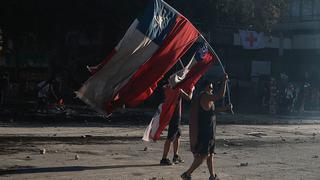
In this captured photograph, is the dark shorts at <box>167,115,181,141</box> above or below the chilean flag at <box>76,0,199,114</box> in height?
below

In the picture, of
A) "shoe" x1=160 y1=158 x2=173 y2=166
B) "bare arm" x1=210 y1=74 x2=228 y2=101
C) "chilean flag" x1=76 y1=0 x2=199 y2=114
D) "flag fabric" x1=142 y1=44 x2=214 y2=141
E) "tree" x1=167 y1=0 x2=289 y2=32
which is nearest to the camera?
"bare arm" x1=210 y1=74 x2=228 y2=101

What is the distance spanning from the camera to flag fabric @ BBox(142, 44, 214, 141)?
36.7 feet

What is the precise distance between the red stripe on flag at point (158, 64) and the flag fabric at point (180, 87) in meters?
0.44

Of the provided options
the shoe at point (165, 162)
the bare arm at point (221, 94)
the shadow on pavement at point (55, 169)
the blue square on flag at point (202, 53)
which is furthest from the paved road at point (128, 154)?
the blue square on flag at point (202, 53)

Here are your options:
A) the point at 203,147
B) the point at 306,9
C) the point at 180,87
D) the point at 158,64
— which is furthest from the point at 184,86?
the point at 306,9

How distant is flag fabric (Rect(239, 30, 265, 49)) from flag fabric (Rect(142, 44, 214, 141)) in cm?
2798

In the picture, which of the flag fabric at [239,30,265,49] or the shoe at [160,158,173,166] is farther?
the flag fabric at [239,30,265,49]

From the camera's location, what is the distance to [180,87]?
1142 cm

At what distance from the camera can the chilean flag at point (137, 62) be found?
415 inches

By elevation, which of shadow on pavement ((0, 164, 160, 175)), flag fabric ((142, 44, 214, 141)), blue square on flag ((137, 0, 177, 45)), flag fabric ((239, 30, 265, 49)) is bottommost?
shadow on pavement ((0, 164, 160, 175))

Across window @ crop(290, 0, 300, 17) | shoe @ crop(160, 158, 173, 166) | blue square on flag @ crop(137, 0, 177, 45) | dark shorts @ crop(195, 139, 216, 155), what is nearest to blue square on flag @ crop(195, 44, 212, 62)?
blue square on flag @ crop(137, 0, 177, 45)

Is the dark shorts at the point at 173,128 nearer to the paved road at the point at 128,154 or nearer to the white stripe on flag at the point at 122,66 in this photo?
the paved road at the point at 128,154

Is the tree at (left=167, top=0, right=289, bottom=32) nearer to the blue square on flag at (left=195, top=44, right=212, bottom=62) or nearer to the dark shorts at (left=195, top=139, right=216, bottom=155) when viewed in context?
the blue square on flag at (left=195, top=44, right=212, bottom=62)

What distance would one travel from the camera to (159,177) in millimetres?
10789
